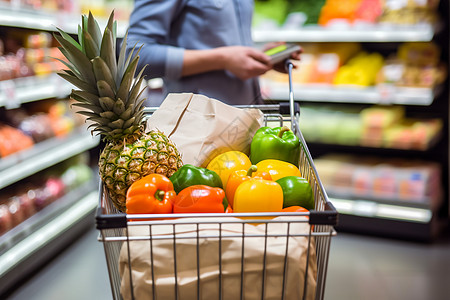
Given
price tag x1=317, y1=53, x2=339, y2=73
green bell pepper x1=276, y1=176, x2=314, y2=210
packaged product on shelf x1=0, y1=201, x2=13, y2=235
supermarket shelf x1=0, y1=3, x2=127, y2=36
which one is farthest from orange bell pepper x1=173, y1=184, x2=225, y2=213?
price tag x1=317, y1=53, x2=339, y2=73

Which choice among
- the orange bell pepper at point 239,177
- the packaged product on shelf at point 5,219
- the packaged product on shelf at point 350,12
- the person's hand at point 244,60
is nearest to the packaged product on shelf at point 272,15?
the packaged product on shelf at point 350,12

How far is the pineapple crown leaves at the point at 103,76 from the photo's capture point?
939 mm

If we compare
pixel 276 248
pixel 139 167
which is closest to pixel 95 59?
pixel 139 167

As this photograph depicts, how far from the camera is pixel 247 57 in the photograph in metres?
1.66

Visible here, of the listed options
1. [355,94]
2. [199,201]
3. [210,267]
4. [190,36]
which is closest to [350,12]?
[355,94]

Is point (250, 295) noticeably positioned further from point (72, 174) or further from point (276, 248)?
point (72, 174)

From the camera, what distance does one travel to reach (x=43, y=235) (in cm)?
290

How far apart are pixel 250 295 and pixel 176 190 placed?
30 centimetres

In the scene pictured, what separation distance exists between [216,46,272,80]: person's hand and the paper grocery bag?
0.44m

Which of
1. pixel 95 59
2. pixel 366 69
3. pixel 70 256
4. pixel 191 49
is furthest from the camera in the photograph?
pixel 366 69

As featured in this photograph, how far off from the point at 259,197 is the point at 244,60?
897 mm

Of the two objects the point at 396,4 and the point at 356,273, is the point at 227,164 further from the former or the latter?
the point at 396,4

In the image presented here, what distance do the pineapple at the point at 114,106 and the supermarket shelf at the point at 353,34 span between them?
2.47 metres

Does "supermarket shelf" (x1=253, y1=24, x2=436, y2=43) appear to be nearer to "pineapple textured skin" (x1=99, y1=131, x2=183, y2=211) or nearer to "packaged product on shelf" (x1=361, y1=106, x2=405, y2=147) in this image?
"packaged product on shelf" (x1=361, y1=106, x2=405, y2=147)
